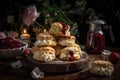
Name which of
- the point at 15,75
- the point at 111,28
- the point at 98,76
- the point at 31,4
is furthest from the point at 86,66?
the point at 111,28

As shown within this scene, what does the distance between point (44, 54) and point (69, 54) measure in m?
0.11

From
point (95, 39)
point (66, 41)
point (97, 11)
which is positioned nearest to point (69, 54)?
point (66, 41)

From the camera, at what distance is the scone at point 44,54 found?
1154 mm

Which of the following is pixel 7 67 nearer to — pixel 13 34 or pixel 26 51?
pixel 26 51

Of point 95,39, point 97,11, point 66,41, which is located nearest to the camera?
point 66,41

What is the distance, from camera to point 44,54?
1159 mm

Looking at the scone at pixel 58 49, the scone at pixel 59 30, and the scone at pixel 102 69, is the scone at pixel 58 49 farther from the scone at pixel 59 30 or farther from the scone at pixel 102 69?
the scone at pixel 102 69

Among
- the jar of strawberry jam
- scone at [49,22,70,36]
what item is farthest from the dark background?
scone at [49,22,70,36]

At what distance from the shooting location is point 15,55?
1.33 metres

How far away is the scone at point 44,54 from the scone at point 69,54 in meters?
0.04

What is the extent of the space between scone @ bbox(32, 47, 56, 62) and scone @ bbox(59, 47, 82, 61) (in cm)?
4

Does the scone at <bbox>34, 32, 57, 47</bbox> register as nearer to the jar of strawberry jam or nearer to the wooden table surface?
the wooden table surface

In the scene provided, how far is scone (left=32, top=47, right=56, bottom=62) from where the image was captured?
3.79ft

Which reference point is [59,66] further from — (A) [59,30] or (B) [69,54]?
(A) [59,30]
